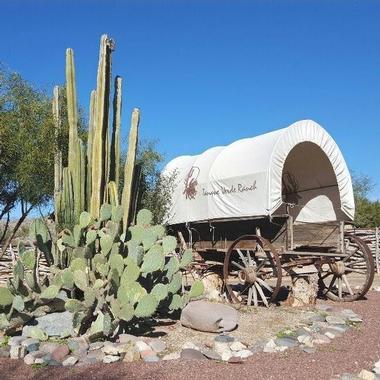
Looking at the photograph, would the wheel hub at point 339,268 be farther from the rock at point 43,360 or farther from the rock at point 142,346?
the rock at point 43,360

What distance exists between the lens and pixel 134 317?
240 inches

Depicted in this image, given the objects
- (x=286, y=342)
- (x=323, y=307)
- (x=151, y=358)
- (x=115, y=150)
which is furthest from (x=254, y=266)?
(x=151, y=358)

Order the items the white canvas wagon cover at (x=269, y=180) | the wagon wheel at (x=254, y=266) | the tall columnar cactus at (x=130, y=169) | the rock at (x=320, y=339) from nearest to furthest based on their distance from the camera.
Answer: the rock at (x=320, y=339) < the tall columnar cactus at (x=130, y=169) < the wagon wheel at (x=254, y=266) < the white canvas wagon cover at (x=269, y=180)

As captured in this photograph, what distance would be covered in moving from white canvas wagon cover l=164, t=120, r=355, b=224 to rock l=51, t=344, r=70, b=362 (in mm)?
4909

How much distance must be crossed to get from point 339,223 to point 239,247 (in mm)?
2003

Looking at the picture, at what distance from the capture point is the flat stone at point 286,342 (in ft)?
19.1

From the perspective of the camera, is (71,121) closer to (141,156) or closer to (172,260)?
(172,260)

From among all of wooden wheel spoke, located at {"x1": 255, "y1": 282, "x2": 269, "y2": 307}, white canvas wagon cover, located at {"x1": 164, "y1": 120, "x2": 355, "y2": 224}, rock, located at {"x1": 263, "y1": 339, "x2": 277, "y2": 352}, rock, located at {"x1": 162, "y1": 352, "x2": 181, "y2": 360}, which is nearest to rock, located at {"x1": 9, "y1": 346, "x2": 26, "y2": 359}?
rock, located at {"x1": 162, "y1": 352, "x2": 181, "y2": 360}

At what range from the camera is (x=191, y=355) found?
5.30m

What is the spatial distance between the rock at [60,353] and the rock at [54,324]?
59cm

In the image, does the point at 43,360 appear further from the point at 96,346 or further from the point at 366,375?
the point at 366,375

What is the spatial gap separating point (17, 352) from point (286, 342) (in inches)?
120

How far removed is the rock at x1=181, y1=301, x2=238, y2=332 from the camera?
6.34 meters

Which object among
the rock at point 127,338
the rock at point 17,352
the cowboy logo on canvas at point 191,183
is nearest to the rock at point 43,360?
the rock at point 17,352
